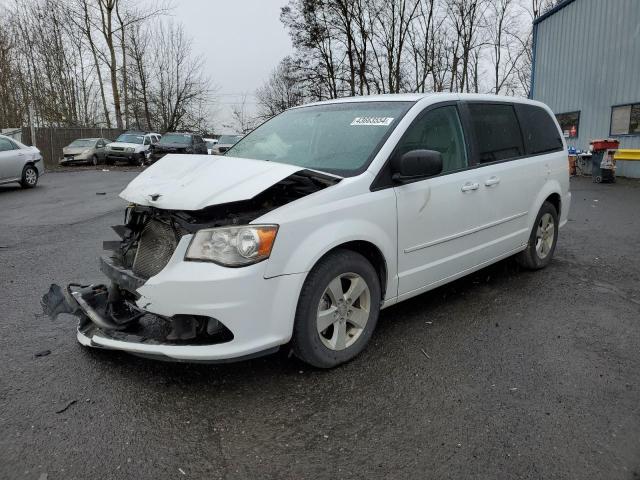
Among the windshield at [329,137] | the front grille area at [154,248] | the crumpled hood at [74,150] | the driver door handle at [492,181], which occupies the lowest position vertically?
the crumpled hood at [74,150]

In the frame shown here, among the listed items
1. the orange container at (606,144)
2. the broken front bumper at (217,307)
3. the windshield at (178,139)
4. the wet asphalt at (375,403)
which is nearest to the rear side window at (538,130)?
the wet asphalt at (375,403)

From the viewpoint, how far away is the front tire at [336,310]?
301cm

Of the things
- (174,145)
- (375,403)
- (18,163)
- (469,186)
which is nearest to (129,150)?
(174,145)

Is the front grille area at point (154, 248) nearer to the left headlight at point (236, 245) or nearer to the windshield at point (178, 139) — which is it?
the left headlight at point (236, 245)

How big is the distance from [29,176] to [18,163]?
66 cm

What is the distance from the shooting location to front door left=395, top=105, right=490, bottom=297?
3.61 metres

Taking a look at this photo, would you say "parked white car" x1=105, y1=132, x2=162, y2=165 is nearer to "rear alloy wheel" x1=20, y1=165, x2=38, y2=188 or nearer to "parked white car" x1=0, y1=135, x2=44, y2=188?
"parked white car" x1=0, y1=135, x2=44, y2=188

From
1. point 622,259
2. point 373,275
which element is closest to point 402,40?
point 622,259

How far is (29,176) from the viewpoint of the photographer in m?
14.6

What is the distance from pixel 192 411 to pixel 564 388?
2.15 metres

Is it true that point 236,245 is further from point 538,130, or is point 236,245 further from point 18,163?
point 18,163

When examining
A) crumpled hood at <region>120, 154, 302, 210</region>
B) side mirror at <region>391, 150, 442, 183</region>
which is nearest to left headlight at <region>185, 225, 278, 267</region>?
crumpled hood at <region>120, 154, 302, 210</region>

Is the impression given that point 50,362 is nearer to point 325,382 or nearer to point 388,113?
point 325,382

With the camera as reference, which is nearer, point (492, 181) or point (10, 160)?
point (492, 181)
